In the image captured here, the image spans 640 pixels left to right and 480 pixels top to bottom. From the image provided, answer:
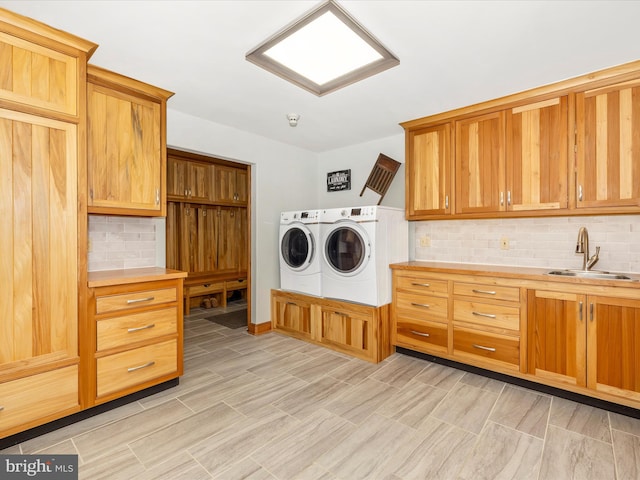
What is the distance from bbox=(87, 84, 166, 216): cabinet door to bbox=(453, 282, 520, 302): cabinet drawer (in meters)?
2.56

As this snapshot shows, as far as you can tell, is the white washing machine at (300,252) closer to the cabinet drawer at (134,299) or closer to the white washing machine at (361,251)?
the white washing machine at (361,251)

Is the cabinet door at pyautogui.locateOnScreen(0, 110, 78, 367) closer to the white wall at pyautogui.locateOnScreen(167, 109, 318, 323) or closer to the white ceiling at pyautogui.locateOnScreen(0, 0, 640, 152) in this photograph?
the white ceiling at pyautogui.locateOnScreen(0, 0, 640, 152)

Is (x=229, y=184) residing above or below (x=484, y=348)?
above

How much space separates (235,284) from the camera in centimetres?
545

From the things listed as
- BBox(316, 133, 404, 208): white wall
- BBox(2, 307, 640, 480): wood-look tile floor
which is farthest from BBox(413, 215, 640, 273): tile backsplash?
BBox(2, 307, 640, 480): wood-look tile floor

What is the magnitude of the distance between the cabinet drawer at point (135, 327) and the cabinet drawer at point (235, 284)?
2909 millimetres

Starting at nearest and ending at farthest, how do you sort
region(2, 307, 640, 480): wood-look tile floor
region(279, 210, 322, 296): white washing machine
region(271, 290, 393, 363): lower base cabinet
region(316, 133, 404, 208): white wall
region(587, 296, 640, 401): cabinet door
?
region(2, 307, 640, 480): wood-look tile floor
region(587, 296, 640, 401): cabinet door
region(271, 290, 393, 363): lower base cabinet
region(279, 210, 322, 296): white washing machine
region(316, 133, 404, 208): white wall

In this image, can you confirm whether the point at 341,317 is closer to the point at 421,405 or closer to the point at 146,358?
the point at 421,405

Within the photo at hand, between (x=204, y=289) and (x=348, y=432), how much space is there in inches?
144

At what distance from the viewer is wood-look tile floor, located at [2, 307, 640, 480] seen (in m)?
1.63

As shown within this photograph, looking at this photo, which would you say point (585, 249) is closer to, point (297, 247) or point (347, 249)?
point (347, 249)

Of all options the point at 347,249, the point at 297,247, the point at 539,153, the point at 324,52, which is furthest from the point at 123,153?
the point at 539,153

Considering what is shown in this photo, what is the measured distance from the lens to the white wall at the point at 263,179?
3.30 metres

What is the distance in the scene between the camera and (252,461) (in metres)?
1.69
